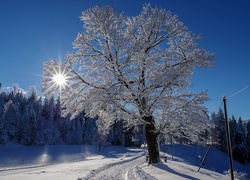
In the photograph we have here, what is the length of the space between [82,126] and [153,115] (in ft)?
330

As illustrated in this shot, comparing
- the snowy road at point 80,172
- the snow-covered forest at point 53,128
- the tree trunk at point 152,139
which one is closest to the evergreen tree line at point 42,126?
the snow-covered forest at point 53,128

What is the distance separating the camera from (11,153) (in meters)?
69.9

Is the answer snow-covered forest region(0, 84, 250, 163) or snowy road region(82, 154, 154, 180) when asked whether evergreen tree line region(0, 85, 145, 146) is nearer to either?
snow-covered forest region(0, 84, 250, 163)

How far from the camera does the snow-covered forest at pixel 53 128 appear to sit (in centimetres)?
8462

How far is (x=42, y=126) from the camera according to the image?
101m

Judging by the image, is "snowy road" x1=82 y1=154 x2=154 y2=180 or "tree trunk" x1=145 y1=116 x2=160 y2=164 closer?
"snowy road" x1=82 y1=154 x2=154 y2=180

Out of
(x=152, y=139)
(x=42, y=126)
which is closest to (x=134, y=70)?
(x=152, y=139)

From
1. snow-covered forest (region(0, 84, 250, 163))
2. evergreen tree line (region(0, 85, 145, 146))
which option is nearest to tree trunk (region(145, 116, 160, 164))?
snow-covered forest (region(0, 84, 250, 163))

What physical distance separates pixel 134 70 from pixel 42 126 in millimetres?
93360

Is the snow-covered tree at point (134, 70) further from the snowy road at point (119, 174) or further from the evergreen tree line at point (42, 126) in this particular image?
the evergreen tree line at point (42, 126)

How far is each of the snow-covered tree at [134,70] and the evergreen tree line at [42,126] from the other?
64.2 m

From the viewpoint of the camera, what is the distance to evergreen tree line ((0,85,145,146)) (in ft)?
277

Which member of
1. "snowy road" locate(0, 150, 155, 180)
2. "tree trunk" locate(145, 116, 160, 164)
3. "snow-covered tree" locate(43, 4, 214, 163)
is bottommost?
"snowy road" locate(0, 150, 155, 180)

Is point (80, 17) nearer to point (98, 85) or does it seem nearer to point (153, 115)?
point (98, 85)
